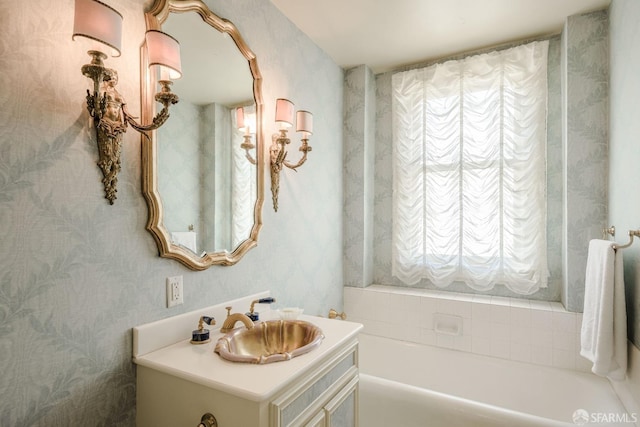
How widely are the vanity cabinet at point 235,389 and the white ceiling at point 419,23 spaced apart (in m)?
1.88

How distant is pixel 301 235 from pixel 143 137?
3.98 ft

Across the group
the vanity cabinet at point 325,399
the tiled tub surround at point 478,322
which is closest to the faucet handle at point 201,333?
the vanity cabinet at point 325,399

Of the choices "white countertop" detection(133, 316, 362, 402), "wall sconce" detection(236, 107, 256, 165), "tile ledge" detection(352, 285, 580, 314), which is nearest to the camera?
"white countertop" detection(133, 316, 362, 402)

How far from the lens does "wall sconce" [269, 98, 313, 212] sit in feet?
6.18

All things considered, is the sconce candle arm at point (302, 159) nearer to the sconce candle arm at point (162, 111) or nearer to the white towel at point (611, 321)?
the sconce candle arm at point (162, 111)

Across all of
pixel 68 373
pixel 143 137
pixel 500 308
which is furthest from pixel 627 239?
pixel 68 373

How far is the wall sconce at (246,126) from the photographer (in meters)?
1.74

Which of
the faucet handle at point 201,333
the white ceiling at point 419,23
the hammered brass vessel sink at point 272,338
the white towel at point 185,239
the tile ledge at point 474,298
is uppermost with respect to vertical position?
the white ceiling at point 419,23

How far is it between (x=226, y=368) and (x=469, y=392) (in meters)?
1.87

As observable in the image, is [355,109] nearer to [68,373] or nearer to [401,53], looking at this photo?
[401,53]

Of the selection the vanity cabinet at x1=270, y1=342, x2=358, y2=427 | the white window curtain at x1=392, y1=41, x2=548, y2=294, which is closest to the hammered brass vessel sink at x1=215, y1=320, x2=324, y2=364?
the vanity cabinet at x1=270, y1=342, x2=358, y2=427

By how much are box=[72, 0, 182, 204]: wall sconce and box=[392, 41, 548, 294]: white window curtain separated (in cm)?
205

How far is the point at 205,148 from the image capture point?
154cm

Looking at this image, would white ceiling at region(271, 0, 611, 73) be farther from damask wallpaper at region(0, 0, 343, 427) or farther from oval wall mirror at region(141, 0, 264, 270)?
damask wallpaper at region(0, 0, 343, 427)
